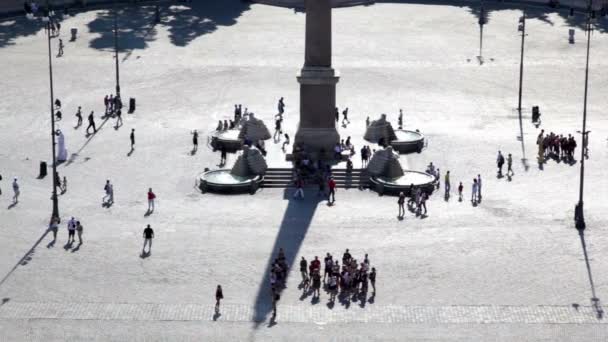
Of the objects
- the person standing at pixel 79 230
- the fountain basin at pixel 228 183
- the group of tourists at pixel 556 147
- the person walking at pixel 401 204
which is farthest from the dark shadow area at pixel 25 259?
the group of tourists at pixel 556 147

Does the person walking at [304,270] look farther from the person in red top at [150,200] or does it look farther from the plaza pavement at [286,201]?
the person in red top at [150,200]

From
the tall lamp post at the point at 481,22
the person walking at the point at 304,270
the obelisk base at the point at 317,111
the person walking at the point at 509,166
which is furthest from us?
the tall lamp post at the point at 481,22

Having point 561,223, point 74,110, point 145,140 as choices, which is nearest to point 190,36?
point 74,110

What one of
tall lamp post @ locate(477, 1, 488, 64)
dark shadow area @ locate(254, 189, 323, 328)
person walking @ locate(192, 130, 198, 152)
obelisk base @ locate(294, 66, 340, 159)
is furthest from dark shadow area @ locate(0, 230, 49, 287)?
tall lamp post @ locate(477, 1, 488, 64)

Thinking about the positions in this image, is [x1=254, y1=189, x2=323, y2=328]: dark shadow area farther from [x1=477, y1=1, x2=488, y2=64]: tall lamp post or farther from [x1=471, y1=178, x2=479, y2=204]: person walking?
[x1=477, y1=1, x2=488, y2=64]: tall lamp post

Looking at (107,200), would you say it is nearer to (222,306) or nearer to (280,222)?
(280,222)

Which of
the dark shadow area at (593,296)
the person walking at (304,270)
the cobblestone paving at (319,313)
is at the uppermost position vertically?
the person walking at (304,270)
